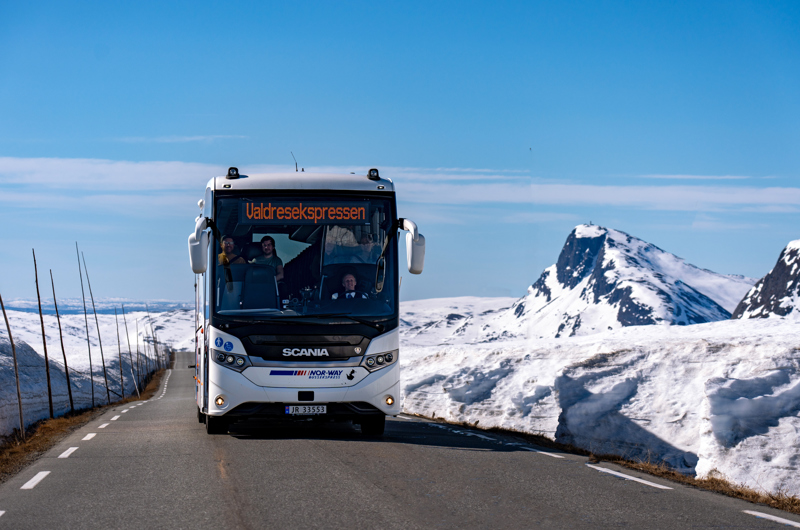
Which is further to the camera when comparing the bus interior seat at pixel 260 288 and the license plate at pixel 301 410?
the bus interior seat at pixel 260 288

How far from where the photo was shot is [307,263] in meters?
12.2

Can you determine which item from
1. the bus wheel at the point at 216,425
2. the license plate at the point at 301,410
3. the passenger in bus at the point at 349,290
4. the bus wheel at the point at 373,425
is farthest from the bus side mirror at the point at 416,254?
the bus wheel at the point at 216,425

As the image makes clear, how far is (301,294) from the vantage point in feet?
39.8

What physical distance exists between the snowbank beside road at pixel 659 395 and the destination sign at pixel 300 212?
232 inches

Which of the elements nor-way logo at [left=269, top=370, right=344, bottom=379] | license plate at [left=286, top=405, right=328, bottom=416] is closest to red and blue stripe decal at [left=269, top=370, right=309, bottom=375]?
nor-way logo at [left=269, top=370, right=344, bottom=379]

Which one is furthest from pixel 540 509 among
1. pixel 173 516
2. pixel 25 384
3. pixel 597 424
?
pixel 25 384

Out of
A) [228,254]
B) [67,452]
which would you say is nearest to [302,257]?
[228,254]

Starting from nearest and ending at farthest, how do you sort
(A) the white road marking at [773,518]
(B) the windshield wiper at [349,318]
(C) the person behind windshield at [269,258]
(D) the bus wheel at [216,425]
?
(A) the white road marking at [773,518], (B) the windshield wiper at [349,318], (C) the person behind windshield at [269,258], (D) the bus wheel at [216,425]

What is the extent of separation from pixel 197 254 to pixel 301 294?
5.36ft

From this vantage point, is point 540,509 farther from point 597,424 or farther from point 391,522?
point 597,424

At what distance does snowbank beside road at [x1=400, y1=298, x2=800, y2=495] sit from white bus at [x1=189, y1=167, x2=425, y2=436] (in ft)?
16.1

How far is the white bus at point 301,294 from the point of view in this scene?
11820mm

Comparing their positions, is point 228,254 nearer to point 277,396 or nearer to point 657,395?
point 277,396

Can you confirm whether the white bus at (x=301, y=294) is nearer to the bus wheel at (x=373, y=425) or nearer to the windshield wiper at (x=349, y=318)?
the windshield wiper at (x=349, y=318)
